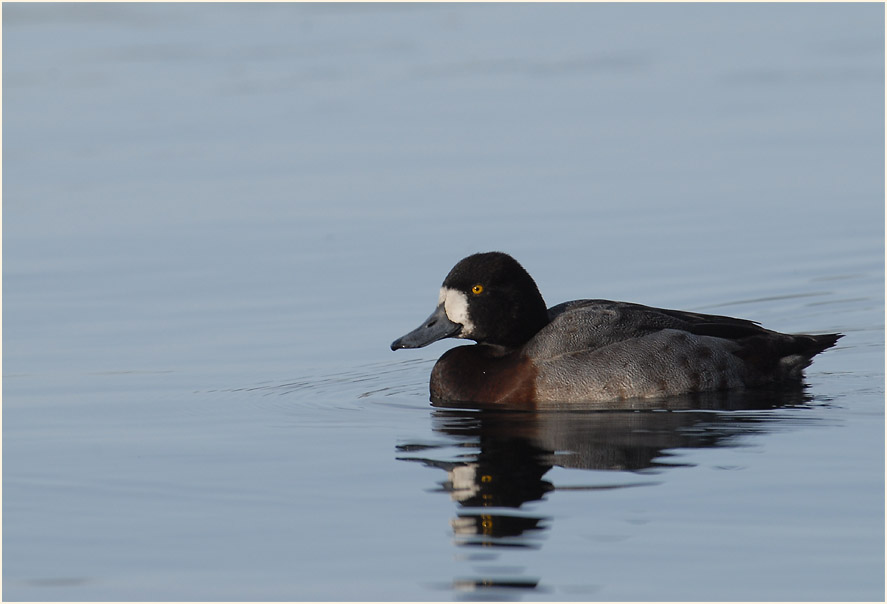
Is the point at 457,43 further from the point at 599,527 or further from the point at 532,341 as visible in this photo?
the point at 599,527

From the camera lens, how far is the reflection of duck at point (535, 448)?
269 inches

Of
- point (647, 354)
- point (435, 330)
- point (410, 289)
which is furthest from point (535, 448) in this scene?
point (410, 289)

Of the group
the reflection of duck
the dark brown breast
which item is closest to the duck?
the dark brown breast

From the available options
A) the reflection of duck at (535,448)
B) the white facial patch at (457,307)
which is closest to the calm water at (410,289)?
the reflection of duck at (535,448)

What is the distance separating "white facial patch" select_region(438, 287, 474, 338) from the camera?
10.0 metres

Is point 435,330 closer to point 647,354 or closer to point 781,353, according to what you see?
point 647,354

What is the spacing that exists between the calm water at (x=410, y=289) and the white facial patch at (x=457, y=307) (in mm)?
583

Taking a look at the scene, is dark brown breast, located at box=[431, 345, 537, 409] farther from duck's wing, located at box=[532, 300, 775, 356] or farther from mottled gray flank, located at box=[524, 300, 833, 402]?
duck's wing, located at box=[532, 300, 775, 356]

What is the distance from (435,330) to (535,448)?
6.54 ft

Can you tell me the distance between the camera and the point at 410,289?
12422 millimetres

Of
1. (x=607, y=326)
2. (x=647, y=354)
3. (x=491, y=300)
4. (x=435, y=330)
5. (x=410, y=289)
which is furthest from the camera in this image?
(x=410, y=289)

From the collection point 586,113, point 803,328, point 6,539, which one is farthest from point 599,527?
point 586,113

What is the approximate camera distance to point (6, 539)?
699cm

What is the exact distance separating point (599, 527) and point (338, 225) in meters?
7.96
